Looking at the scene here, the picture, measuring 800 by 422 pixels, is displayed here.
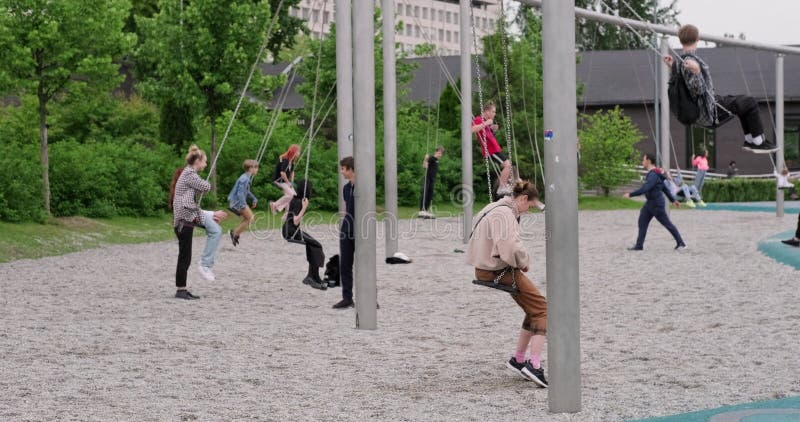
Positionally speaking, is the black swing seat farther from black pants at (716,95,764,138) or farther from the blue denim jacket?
the blue denim jacket

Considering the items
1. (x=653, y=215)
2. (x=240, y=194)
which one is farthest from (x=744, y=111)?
(x=653, y=215)

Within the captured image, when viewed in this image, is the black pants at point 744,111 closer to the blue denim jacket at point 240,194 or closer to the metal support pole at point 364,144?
the metal support pole at point 364,144

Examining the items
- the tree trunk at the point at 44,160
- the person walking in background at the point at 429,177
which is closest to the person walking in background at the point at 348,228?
the tree trunk at the point at 44,160

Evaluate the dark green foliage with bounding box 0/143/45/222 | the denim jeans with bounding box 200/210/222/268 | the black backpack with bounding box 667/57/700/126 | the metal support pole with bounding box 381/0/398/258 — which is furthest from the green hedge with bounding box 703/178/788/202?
the black backpack with bounding box 667/57/700/126

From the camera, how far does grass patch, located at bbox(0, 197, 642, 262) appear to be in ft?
78.0

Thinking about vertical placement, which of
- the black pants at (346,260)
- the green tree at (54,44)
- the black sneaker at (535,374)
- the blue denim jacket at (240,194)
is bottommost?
the black sneaker at (535,374)

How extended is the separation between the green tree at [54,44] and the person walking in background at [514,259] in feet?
66.5

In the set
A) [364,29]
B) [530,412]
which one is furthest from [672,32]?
[530,412]

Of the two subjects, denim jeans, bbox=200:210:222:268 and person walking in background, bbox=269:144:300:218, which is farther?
person walking in background, bbox=269:144:300:218

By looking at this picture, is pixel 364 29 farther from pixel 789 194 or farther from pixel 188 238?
pixel 789 194

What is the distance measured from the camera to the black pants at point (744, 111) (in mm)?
11039

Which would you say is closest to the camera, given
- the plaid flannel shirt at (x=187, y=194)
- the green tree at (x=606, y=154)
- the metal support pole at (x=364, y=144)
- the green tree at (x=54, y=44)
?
the metal support pole at (x=364, y=144)

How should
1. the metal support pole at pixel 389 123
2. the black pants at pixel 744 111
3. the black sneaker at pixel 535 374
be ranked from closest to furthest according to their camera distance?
the black sneaker at pixel 535 374 < the black pants at pixel 744 111 < the metal support pole at pixel 389 123

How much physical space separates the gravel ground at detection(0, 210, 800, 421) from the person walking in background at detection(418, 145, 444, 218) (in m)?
10.8
